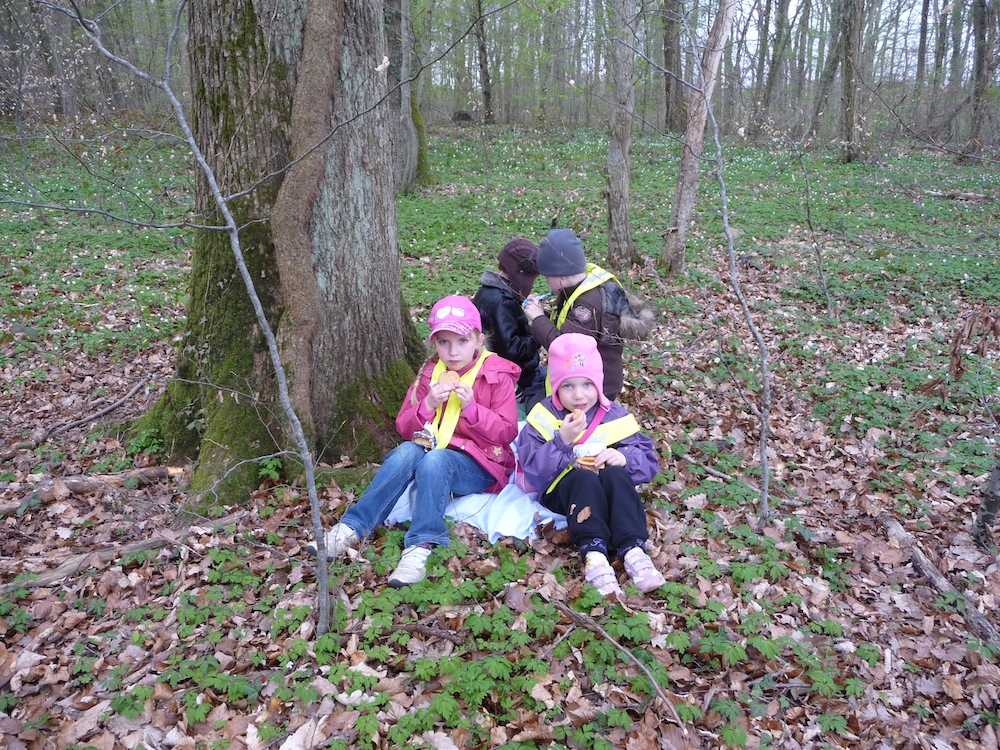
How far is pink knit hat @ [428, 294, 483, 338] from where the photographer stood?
399cm

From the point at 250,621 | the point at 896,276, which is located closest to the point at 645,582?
the point at 250,621

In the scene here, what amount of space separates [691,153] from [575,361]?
500 centimetres

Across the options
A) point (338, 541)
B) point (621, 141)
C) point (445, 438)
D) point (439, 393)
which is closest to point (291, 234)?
point (439, 393)

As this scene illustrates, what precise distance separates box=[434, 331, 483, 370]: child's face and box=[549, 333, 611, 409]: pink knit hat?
53 cm

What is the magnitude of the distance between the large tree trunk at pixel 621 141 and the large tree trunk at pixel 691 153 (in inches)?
24.0

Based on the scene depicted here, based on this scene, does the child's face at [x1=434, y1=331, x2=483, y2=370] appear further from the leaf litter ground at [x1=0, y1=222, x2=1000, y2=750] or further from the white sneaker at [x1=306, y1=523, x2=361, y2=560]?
the white sneaker at [x1=306, y1=523, x2=361, y2=560]

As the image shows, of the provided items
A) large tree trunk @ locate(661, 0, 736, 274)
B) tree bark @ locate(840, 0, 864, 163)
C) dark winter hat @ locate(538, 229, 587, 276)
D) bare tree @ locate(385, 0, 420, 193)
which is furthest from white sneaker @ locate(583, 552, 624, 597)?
tree bark @ locate(840, 0, 864, 163)

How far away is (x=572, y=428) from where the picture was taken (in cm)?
378

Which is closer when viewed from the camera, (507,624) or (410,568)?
(507,624)

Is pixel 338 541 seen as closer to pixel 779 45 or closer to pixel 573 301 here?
pixel 573 301

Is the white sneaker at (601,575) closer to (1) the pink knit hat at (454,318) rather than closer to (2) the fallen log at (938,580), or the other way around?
(1) the pink knit hat at (454,318)

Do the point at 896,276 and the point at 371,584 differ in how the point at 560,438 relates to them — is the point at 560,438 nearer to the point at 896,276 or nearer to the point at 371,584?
the point at 371,584

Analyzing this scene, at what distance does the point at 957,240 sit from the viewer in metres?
10.8

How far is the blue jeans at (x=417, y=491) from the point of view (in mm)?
3701
